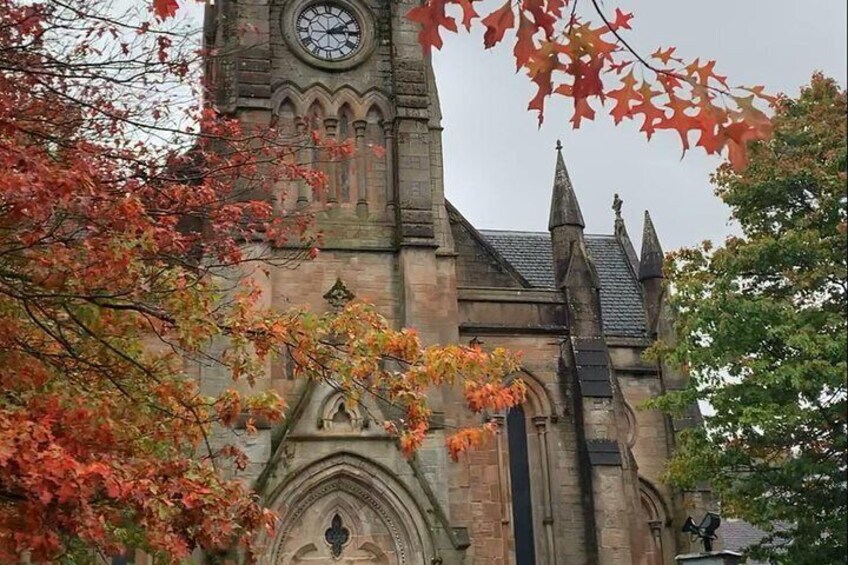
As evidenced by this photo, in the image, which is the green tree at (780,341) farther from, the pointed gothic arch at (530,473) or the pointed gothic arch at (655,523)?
the pointed gothic arch at (655,523)

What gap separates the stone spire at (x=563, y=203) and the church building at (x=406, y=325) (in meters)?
0.05

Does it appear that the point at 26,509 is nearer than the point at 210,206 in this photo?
Yes

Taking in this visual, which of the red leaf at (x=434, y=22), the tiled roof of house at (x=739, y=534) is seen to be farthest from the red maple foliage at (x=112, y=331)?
the tiled roof of house at (x=739, y=534)

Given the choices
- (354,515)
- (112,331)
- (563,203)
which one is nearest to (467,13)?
(112,331)

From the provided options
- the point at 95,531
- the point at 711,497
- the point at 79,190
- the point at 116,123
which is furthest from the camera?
the point at 711,497

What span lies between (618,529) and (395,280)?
6254 mm

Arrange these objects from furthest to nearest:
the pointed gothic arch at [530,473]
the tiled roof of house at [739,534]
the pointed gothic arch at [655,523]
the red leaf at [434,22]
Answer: the tiled roof of house at [739,534], the pointed gothic arch at [655,523], the pointed gothic arch at [530,473], the red leaf at [434,22]

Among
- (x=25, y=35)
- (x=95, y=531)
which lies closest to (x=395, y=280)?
(x=25, y=35)

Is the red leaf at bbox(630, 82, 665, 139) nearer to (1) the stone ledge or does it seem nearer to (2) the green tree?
(2) the green tree

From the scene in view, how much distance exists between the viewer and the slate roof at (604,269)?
89.0 ft

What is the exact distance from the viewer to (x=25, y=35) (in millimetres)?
9281

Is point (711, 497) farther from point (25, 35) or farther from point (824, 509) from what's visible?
point (25, 35)

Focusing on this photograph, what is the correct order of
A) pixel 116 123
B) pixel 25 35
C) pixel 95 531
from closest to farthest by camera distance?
1. pixel 95 531
2. pixel 25 35
3. pixel 116 123

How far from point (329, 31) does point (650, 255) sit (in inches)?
400
